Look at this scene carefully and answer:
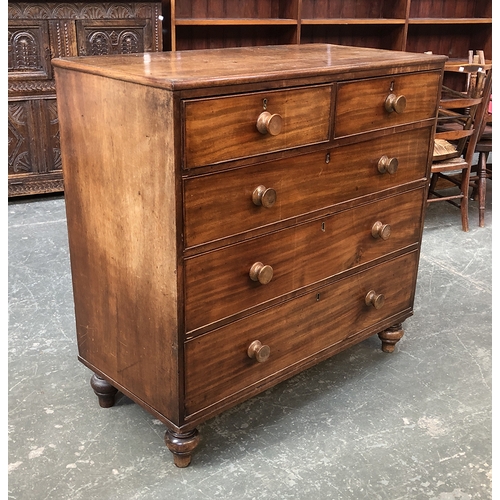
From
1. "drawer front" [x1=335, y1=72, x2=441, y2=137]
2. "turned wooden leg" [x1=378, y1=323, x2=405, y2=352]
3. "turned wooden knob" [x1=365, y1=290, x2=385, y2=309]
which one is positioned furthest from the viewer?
"turned wooden leg" [x1=378, y1=323, x2=405, y2=352]

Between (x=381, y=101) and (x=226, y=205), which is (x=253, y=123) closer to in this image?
(x=226, y=205)

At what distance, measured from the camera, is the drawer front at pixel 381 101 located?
2086 millimetres

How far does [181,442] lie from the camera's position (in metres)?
2.02

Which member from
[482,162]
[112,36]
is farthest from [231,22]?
[482,162]

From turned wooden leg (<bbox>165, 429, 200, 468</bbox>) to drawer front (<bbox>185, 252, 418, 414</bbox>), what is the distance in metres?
0.10

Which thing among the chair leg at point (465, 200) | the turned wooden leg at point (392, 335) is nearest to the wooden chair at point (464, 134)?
the chair leg at point (465, 200)

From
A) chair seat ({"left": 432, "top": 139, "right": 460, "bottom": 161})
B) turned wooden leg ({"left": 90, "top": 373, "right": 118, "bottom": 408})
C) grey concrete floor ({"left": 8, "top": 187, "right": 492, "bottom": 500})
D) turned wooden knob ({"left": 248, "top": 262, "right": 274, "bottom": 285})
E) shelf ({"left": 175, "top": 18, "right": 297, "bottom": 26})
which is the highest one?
shelf ({"left": 175, "top": 18, "right": 297, "bottom": 26})

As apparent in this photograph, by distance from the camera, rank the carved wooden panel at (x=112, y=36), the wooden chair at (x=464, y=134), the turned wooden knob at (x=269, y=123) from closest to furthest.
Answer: the turned wooden knob at (x=269, y=123) → the wooden chair at (x=464, y=134) → the carved wooden panel at (x=112, y=36)

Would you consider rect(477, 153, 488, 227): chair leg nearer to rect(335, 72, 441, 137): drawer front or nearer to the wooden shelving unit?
the wooden shelving unit

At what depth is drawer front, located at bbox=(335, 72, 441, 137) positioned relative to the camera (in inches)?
82.1

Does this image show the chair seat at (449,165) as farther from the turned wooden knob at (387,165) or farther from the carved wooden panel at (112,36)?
the carved wooden panel at (112,36)

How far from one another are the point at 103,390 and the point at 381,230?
1144mm

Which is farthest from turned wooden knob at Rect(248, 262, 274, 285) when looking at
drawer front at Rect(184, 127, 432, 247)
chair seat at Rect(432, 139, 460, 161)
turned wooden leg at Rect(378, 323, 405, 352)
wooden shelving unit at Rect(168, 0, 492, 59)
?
wooden shelving unit at Rect(168, 0, 492, 59)

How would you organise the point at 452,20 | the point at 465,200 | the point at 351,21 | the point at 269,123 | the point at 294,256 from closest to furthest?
the point at 269,123 → the point at 294,256 → the point at 465,200 → the point at 351,21 → the point at 452,20
